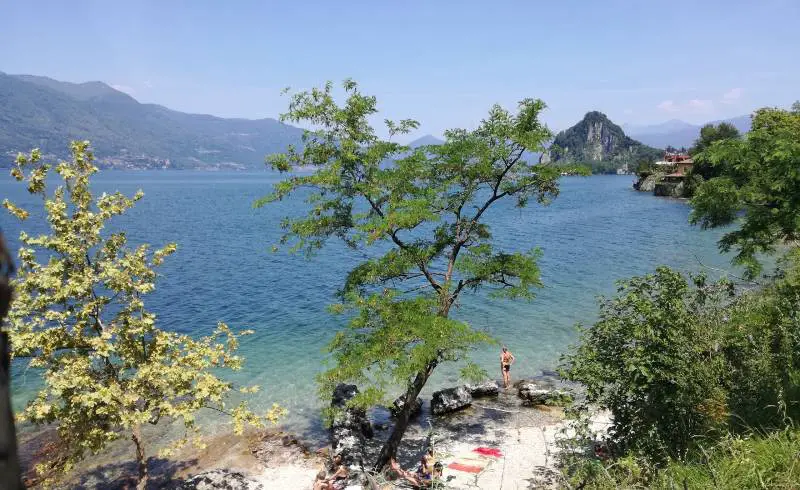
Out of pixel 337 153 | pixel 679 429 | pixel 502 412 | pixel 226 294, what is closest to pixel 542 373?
pixel 502 412

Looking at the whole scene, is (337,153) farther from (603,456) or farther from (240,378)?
(240,378)

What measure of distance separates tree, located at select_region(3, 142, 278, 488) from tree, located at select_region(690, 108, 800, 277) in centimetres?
1723

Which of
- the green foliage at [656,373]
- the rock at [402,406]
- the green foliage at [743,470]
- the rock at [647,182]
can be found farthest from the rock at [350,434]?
the rock at [647,182]

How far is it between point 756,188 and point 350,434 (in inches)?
671

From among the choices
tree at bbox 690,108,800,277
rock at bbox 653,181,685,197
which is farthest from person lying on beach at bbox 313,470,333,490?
rock at bbox 653,181,685,197

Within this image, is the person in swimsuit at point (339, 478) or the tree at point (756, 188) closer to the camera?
the tree at point (756, 188)

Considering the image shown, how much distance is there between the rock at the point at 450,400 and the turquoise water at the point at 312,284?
234 centimetres

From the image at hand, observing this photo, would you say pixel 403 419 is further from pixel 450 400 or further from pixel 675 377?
pixel 675 377

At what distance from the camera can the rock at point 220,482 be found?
17625mm

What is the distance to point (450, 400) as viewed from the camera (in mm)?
23594

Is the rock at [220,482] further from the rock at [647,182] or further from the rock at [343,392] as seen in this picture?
the rock at [647,182]

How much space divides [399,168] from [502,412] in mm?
12513

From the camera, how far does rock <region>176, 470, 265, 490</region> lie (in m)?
17.6

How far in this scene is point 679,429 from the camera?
42.9 ft
